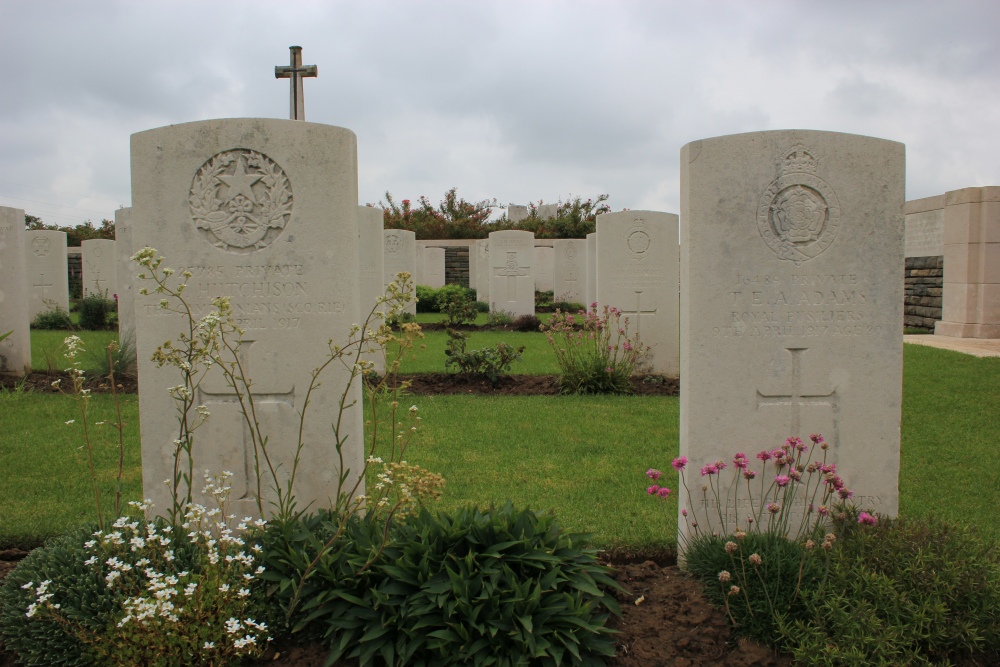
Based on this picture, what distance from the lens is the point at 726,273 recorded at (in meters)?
3.53

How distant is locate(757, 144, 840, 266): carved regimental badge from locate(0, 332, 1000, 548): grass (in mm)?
1629

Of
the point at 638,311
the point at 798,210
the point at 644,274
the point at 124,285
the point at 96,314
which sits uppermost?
the point at 798,210

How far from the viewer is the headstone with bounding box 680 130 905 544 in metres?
3.52

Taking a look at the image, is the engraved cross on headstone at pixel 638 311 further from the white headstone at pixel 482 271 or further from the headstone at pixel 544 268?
the headstone at pixel 544 268

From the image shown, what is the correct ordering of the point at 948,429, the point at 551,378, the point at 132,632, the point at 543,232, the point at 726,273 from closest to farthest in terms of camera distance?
the point at 132,632
the point at 726,273
the point at 948,429
the point at 551,378
the point at 543,232

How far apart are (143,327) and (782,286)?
3124 millimetres

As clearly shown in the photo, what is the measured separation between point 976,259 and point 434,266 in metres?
15.8

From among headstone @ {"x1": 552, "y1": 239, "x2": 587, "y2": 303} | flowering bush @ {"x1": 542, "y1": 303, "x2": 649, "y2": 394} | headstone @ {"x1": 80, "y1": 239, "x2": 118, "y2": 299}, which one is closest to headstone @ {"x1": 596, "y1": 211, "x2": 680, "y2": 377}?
flowering bush @ {"x1": 542, "y1": 303, "x2": 649, "y2": 394}

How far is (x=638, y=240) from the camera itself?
30.3ft

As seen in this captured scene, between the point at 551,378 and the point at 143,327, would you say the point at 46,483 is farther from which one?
the point at 551,378

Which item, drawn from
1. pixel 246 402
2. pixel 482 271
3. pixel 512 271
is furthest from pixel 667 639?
pixel 482 271

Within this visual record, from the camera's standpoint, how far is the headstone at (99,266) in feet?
53.8

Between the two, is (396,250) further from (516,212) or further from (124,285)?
(516,212)

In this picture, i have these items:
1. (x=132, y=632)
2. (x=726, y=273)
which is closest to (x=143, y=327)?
(x=132, y=632)
